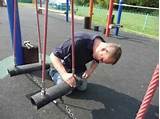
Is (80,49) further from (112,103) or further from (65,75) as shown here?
(112,103)

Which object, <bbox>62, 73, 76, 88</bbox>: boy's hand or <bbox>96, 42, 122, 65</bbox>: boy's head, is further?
<bbox>62, 73, 76, 88</bbox>: boy's hand

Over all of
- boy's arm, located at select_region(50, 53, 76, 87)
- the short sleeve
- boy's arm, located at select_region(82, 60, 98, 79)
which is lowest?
boy's arm, located at select_region(82, 60, 98, 79)

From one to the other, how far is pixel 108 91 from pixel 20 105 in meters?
1.12

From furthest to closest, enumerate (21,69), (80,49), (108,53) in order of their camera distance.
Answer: (21,69) < (80,49) < (108,53)

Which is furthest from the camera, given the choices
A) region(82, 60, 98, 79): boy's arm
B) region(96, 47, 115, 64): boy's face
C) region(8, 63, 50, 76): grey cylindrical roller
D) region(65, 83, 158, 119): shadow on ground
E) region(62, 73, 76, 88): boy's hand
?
region(8, 63, 50, 76): grey cylindrical roller

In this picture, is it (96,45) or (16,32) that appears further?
(16,32)

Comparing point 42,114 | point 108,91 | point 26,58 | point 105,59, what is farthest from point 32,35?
point 105,59

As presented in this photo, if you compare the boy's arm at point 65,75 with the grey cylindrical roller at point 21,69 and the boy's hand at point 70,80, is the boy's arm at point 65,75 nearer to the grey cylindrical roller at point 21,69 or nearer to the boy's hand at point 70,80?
the boy's hand at point 70,80

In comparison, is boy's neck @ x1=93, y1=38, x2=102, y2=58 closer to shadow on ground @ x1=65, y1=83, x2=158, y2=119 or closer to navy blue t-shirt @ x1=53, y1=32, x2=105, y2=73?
navy blue t-shirt @ x1=53, y1=32, x2=105, y2=73

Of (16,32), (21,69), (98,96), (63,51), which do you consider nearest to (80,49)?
(63,51)

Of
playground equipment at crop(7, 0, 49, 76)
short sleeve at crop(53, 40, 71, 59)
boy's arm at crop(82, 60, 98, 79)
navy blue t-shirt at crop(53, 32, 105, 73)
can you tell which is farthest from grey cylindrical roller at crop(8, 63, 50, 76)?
boy's arm at crop(82, 60, 98, 79)

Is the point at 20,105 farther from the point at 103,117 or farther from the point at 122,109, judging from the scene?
the point at 122,109

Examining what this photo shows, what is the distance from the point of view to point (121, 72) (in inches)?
154

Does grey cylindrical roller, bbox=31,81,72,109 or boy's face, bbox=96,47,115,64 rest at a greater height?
boy's face, bbox=96,47,115,64
